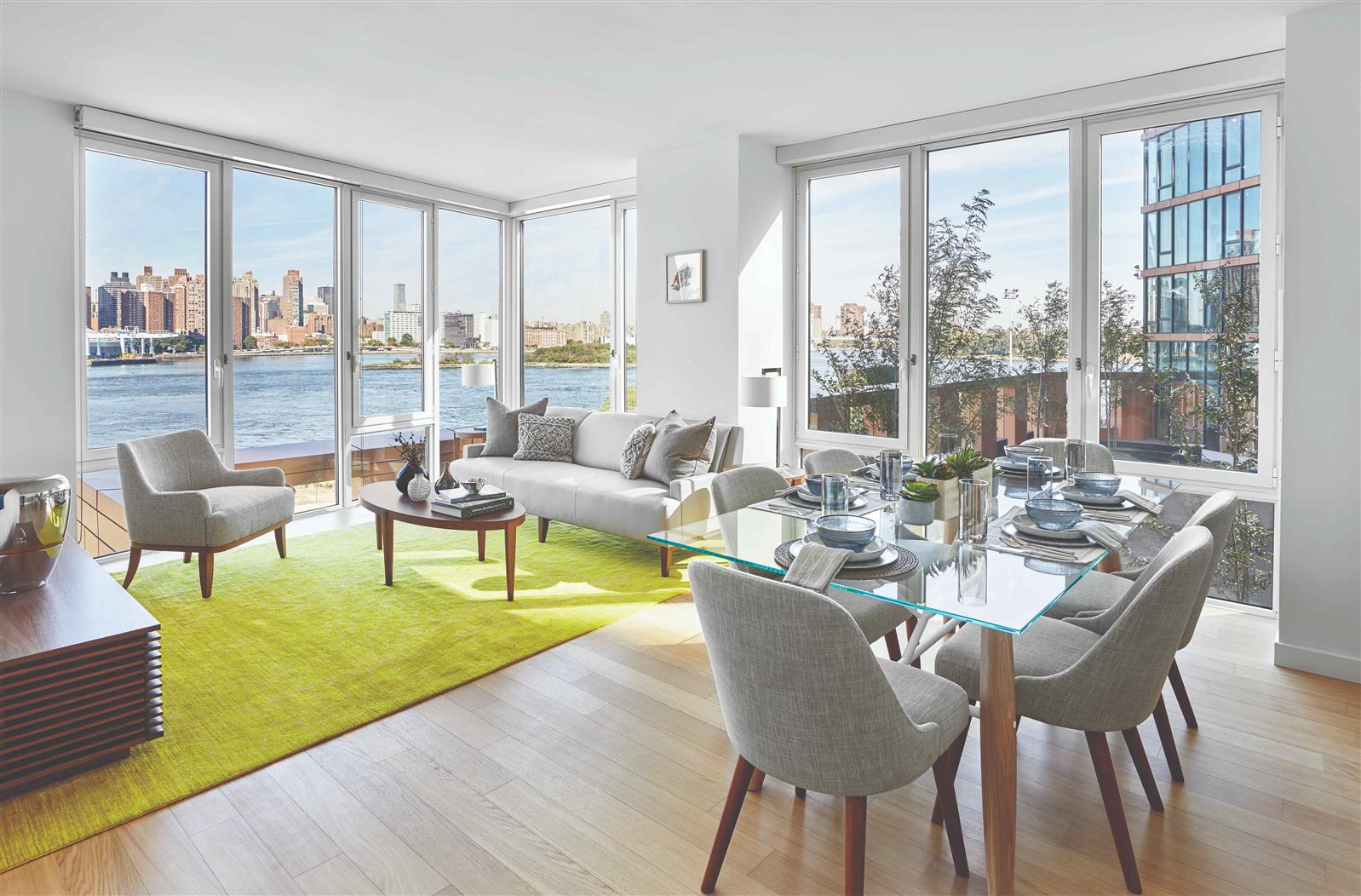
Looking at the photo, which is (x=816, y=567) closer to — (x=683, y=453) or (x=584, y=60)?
(x=683, y=453)

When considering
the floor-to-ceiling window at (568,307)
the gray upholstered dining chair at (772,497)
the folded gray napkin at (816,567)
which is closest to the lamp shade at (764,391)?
the gray upholstered dining chair at (772,497)

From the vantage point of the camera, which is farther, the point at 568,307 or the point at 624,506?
the point at 568,307

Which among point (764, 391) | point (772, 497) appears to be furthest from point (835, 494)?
point (764, 391)

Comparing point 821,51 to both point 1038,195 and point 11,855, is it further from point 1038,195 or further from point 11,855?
point 11,855

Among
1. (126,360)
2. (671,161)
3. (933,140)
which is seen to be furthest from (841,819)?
(126,360)

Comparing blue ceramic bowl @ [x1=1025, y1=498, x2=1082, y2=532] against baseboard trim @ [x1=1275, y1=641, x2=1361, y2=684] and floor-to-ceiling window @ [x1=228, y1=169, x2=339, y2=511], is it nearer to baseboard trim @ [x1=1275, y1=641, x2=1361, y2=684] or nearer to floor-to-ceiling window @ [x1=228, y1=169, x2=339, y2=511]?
baseboard trim @ [x1=1275, y1=641, x2=1361, y2=684]

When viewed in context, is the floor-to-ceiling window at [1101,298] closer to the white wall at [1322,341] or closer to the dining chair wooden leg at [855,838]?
the white wall at [1322,341]

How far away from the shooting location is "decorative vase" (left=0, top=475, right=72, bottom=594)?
2611 mm

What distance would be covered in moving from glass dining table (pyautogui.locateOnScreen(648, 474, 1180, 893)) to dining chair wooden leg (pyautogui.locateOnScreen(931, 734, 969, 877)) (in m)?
0.07

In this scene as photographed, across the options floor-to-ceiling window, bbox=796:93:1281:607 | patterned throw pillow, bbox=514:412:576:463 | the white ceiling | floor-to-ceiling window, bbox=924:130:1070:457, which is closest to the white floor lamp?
floor-to-ceiling window, bbox=796:93:1281:607

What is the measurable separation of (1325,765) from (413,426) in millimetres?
6284

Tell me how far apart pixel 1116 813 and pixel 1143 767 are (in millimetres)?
356

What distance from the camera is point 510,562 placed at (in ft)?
13.2

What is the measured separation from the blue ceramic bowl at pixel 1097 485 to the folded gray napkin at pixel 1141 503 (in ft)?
0.10
